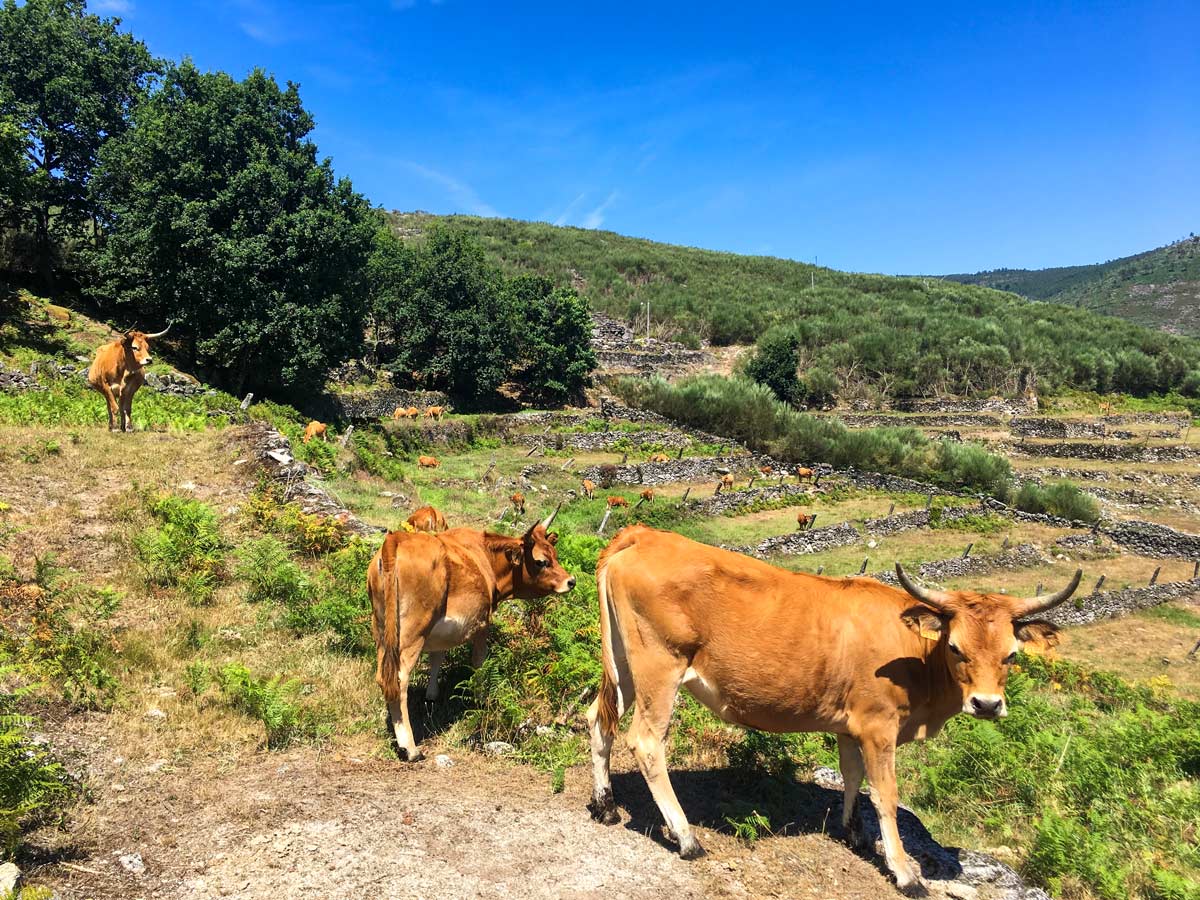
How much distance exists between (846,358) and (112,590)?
57.5 meters

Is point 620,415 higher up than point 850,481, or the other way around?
point 620,415

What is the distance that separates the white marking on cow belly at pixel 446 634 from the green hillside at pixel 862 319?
53827mm

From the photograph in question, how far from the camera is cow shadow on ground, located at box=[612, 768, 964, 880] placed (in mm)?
4652

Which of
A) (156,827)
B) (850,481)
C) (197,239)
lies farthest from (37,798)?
(850,481)

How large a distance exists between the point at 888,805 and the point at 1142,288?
542 feet

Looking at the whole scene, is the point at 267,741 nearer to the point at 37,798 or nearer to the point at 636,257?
the point at 37,798

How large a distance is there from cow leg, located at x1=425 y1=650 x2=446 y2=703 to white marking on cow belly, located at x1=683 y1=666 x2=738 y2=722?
8.48 feet

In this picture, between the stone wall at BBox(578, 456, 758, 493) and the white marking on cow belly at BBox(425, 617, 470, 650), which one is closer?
the white marking on cow belly at BBox(425, 617, 470, 650)

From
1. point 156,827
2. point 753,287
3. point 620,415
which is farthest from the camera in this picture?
point 753,287

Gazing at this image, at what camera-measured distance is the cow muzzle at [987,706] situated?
13.5 ft

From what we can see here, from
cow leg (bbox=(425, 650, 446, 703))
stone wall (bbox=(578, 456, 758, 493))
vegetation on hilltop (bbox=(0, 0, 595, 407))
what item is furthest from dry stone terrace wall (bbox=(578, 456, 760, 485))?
cow leg (bbox=(425, 650, 446, 703))

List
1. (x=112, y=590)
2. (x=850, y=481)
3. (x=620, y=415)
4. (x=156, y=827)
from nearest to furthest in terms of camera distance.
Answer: (x=156, y=827) < (x=112, y=590) < (x=850, y=481) < (x=620, y=415)

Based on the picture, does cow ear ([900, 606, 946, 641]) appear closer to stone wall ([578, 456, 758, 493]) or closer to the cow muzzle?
the cow muzzle

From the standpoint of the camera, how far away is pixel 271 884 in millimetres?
3602
